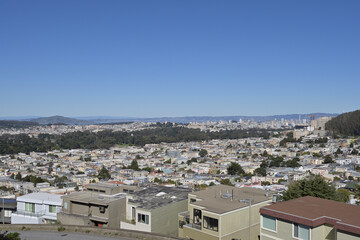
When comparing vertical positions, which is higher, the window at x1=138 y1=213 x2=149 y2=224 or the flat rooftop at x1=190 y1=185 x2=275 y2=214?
the flat rooftop at x1=190 y1=185 x2=275 y2=214

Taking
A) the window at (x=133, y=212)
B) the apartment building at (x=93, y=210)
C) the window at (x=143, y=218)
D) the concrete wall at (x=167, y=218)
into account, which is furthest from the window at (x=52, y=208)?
the concrete wall at (x=167, y=218)

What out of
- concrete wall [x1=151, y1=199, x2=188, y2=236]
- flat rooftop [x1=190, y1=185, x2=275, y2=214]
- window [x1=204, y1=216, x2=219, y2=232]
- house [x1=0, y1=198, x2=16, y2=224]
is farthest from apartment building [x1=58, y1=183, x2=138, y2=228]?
window [x1=204, y1=216, x2=219, y2=232]

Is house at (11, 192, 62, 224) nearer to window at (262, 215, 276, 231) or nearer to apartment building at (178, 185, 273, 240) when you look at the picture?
apartment building at (178, 185, 273, 240)

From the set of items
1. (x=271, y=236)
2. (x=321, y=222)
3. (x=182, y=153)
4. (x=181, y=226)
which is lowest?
(x=182, y=153)

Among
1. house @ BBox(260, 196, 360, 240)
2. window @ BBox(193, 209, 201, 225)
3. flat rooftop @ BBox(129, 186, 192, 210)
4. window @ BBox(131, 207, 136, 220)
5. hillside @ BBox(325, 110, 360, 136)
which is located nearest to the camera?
house @ BBox(260, 196, 360, 240)

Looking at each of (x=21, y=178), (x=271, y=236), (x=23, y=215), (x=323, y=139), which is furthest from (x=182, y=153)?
(x=271, y=236)

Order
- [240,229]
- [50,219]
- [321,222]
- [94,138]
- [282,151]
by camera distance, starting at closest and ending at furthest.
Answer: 1. [321,222]
2. [240,229]
3. [50,219]
4. [282,151]
5. [94,138]

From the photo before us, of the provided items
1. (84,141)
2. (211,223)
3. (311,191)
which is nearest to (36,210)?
(211,223)

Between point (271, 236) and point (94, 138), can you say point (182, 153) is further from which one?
point (271, 236)
